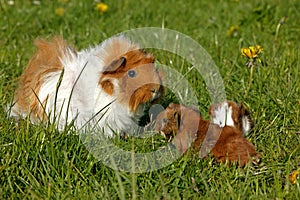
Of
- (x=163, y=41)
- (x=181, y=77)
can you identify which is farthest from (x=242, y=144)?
(x=163, y=41)

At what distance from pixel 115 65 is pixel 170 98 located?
0.62 metres

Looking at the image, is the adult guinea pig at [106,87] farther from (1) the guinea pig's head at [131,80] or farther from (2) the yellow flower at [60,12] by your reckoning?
(2) the yellow flower at [60,12]

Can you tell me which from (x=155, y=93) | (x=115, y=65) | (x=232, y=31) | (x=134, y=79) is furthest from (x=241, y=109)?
(x=232, y=31)

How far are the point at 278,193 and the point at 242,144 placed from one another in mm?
474

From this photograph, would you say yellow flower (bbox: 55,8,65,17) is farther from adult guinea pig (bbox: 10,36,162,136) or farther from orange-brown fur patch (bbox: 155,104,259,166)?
orange-brown fur patch (bbox: 155,104,259,166)

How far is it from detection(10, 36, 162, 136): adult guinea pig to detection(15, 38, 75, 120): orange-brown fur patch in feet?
0.04

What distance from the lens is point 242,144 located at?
10.6ft

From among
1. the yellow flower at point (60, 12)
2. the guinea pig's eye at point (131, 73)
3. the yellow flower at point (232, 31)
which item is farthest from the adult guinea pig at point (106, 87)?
the yellow flower at point (60, 12)

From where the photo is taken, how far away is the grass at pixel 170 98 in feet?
9.61

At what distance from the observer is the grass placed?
2930 mm

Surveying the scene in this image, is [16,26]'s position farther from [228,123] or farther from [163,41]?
[228,123]

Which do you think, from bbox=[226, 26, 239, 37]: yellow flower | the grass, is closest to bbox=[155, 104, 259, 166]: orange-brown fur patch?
the grass

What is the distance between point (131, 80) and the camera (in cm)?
361

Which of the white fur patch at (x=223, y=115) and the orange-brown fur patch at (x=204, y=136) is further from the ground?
the white fur patch at (x=223, y=115)
